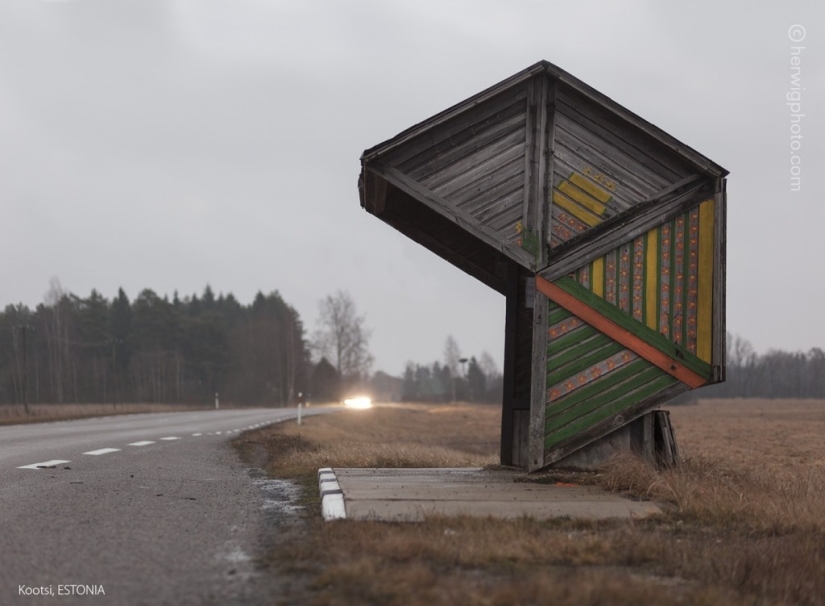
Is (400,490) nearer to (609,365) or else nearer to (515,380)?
(609,365)

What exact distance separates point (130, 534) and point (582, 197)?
221 inches

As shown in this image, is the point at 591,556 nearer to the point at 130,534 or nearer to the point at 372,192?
the point at 130,534

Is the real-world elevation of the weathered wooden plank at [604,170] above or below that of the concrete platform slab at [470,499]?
above

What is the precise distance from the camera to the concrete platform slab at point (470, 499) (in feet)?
19.9

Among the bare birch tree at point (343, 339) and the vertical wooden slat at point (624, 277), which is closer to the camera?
the vertical wooden slat at point (624, 277)

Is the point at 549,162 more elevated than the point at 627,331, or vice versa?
the point at 549,162

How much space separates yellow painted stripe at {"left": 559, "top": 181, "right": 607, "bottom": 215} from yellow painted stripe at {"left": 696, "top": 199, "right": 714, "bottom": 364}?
106 centimetres

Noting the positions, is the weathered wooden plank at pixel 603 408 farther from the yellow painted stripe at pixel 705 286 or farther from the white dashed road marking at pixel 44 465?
the white dashed road marking at pixel 44 465

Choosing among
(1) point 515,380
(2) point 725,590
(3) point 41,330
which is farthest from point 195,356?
(2) point 725,590

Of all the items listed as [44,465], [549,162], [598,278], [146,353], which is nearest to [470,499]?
[598,278]

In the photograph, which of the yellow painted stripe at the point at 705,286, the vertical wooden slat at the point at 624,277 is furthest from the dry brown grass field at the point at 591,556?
the vertical wooden slat at the point at 624,277

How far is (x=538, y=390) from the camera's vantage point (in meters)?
8.73

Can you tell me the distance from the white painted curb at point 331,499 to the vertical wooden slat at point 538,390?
198 cm

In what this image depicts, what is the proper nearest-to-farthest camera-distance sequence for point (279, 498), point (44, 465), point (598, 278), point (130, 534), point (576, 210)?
1. point (130, 534)
2. point (279, 498)
3. point (598, 278)
4. point (576, 210)
5. point (44, 465)
